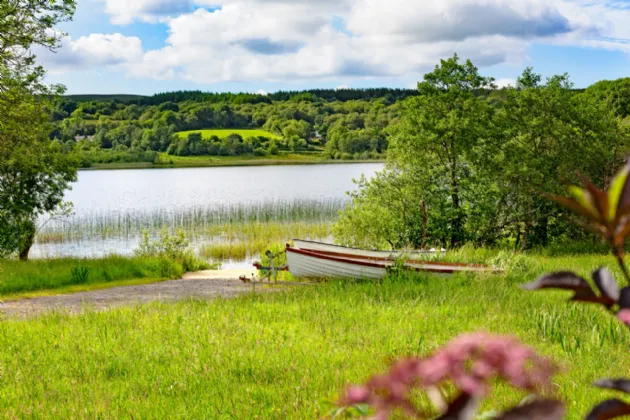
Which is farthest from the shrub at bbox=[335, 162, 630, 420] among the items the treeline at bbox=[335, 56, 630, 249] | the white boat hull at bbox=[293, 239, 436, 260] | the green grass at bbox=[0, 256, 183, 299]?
the treeline at bbox=[335, 56, 630, 249]

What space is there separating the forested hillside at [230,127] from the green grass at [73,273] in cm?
7502

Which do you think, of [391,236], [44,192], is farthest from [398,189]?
[44,192]

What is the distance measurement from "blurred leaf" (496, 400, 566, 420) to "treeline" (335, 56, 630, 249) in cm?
2198

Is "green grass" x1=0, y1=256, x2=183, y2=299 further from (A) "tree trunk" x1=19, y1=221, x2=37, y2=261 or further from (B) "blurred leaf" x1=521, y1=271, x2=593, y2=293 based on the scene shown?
(B) "blurred leaf" x1=521, y1=271, x2=593, y2=293

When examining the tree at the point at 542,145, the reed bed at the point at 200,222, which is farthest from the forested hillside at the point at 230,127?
the tree at the point at 542,145

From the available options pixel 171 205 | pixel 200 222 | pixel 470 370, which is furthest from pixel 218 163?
pixel 470 370

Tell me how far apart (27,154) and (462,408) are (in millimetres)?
23614

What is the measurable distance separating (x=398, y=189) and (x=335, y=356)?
17587 mm

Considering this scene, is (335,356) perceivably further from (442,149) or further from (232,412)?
(442,149)

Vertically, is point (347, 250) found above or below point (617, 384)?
below

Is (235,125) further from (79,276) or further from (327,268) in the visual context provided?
(327,268)

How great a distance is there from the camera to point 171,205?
170 feet

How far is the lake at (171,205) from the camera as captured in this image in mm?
34584

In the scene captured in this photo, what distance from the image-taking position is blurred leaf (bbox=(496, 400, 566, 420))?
0.78 metres
